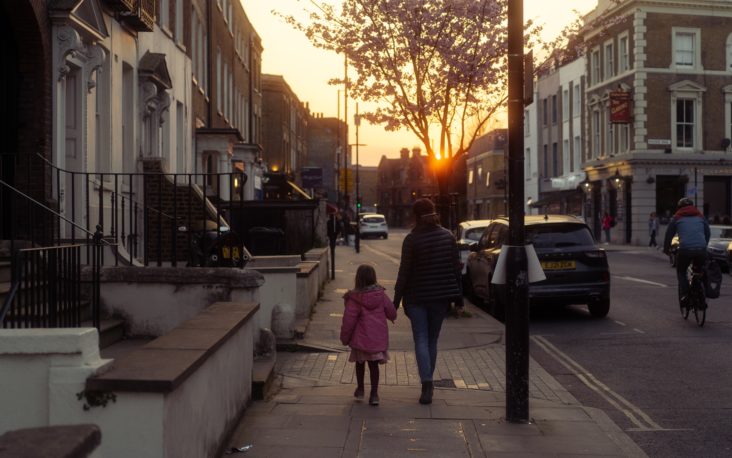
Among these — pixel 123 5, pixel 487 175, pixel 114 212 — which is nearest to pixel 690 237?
pixel 114 212

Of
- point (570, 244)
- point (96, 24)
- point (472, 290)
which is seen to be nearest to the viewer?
point (96, 24)

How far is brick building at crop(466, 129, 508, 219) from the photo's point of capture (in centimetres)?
8131

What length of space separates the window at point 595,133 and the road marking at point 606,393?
1712 inches

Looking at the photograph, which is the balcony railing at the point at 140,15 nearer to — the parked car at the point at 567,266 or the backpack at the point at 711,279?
the parked car at the point at 567,266

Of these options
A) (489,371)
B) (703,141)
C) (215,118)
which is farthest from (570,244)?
(703,141)

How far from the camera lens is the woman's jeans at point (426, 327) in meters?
8.30

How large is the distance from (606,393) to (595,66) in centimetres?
4805

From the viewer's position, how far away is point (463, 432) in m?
6.98

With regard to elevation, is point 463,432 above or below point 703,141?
below

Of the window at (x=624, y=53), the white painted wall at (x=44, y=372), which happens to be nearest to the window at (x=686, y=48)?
the window at (x=624, y=53)

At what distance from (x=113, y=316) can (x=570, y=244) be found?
342 inches

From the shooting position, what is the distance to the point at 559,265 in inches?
594

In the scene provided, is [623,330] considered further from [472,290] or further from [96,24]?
[96,24]

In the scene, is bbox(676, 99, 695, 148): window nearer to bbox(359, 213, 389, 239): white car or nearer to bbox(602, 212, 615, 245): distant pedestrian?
bbox(602, 212, 615, 245): distant pedestrian
